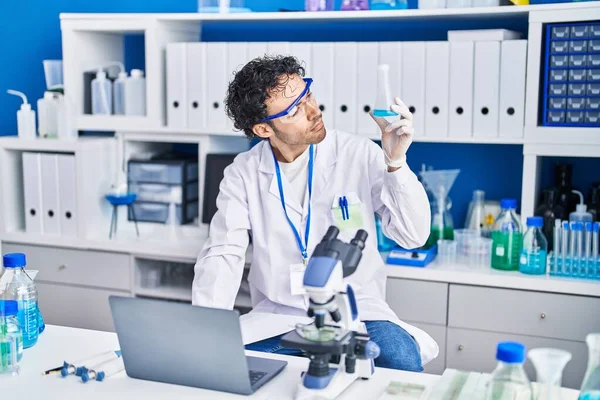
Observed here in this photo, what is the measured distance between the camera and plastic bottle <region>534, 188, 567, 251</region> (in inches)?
107

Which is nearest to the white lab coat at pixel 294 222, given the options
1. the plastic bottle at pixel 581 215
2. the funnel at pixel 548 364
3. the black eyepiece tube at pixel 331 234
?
the black eyepiece tube at pixel 331 234

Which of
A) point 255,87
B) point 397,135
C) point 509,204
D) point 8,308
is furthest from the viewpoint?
point 509,204

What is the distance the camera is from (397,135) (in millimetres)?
1973

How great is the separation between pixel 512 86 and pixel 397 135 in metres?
0.87

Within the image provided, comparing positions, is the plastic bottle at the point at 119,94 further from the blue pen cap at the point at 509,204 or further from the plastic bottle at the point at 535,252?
the plastic bottle at the point at 535,252

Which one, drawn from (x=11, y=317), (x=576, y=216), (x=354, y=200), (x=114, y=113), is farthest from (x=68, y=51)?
(x=576, y=216)

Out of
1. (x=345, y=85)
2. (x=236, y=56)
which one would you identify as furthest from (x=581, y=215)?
(x=236, y=56)

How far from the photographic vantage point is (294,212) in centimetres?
224

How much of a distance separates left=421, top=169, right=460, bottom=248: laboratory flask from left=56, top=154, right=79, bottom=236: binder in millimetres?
1419

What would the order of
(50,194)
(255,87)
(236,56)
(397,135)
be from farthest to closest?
(50,194)
(236,56)
(255,87)
(397,135)

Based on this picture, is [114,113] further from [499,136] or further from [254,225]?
[499,136]

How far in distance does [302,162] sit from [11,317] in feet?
3.27

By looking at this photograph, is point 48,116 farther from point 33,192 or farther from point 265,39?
point 265,39

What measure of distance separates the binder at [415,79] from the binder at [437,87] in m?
0.01
